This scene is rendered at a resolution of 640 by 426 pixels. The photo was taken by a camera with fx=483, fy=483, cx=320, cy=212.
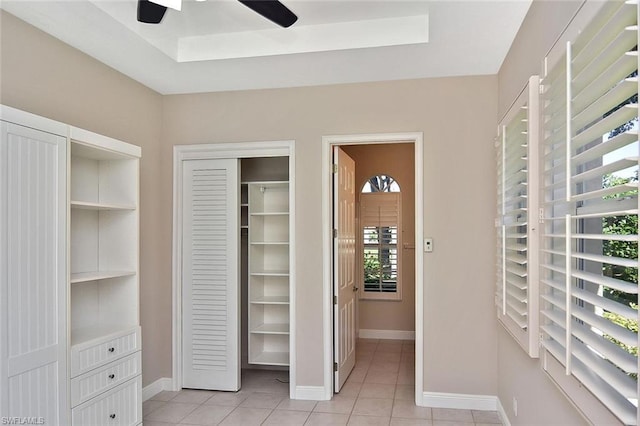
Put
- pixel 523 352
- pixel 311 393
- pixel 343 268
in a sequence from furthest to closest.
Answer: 1. pixel 343 268
2. pixel 311 393
3. pixel 523 352

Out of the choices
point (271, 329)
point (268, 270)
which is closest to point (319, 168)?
point (268, 270)

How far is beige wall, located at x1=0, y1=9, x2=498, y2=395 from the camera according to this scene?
12.5 feet

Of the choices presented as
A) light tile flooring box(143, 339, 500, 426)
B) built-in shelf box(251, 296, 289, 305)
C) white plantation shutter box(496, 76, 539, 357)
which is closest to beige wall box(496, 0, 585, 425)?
white plantation shutter box(496, 76, 539, 357)

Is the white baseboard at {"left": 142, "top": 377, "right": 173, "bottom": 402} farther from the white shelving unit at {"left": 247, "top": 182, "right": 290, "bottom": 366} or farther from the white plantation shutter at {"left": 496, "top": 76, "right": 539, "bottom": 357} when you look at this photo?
the white plantation shutter at {"left": 496, "top": 76, "right": 539, "bottom": 357}

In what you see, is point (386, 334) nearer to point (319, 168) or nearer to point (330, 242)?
point (330, 242)

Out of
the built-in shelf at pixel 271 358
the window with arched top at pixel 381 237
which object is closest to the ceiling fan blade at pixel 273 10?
the built-in shelf at pixel 271 358

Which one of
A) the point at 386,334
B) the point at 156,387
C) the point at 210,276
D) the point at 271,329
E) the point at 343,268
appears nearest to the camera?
the point at 156,387

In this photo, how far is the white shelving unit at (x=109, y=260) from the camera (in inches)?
120

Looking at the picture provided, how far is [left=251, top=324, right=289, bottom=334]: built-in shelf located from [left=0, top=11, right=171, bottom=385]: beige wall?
32.2 inches

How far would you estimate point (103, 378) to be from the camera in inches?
116

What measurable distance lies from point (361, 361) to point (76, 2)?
420cm

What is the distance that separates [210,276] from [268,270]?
766 mm

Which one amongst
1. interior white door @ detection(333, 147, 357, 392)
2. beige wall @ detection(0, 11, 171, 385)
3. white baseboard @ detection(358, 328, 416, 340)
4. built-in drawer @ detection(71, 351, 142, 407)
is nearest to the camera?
built-in drawer @ detection(71, 351, 142, 407)

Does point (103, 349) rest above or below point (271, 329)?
above
